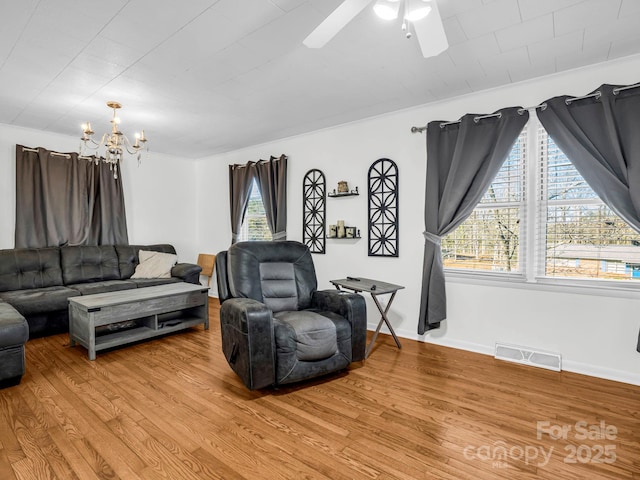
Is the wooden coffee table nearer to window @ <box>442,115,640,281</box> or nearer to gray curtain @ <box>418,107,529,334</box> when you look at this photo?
gray curtain @ <box>418,107,529,334</box>

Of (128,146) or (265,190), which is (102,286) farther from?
(265,190)

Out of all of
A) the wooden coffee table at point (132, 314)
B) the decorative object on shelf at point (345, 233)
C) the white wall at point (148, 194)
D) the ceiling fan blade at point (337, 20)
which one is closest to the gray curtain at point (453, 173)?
the decorative object on shelf at point (345, 233)

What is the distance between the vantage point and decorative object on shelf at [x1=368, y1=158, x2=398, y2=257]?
3770 mm

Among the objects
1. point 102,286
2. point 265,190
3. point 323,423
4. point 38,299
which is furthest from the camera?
point 265,190

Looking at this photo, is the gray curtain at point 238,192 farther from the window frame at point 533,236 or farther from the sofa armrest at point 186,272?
the window frame at point 533,236

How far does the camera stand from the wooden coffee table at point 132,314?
316 cm

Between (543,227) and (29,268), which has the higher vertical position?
(543,227)

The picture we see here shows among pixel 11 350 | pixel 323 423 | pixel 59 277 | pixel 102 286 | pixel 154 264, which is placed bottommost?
pixel 323 423

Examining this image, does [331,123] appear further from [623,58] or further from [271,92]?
[623,58]

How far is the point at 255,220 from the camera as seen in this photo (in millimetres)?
5453

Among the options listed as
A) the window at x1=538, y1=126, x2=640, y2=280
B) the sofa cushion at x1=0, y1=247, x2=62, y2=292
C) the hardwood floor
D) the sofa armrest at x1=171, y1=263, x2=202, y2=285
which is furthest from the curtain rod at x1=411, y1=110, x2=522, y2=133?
Result: the sofa cushion at x1=0, y1=247, x2=62, y2=292

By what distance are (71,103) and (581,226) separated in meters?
4.94

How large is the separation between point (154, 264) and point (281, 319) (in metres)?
3.08

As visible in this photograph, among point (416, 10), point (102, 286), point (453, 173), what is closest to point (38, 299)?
point (102, 286)
